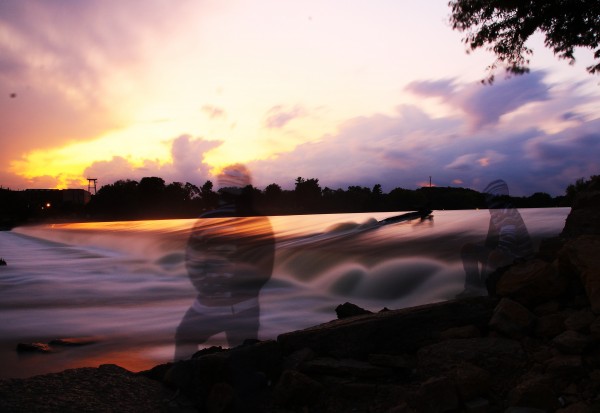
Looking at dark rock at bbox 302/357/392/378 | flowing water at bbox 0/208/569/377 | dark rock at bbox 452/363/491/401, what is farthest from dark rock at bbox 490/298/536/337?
flowing water at bbox 0/208/569/377

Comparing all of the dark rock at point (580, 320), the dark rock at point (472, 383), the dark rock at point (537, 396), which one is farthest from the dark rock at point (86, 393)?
the dark rock at point (580, 320)

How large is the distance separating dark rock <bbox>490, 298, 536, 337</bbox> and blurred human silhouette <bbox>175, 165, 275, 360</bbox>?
8.55ft

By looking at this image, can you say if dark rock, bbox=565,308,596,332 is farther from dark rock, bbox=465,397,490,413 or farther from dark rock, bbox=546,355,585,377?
dark rock, bbox=465,397,490,413

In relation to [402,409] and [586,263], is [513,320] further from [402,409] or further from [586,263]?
[402,409]

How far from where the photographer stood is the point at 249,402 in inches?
180

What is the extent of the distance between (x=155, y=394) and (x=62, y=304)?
1009 cm

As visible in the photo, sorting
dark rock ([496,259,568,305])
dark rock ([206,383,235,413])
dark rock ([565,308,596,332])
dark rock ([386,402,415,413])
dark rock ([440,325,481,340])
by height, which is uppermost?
dark rock ([496,259,568,305])

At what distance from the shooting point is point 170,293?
15047 millimetres

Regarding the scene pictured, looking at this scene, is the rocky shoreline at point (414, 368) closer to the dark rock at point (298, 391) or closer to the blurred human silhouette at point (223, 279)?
the dark rock at point (298, 391)

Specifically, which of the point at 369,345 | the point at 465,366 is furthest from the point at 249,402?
the point at 465,366

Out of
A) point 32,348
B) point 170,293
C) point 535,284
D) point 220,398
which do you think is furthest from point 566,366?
point 170,293

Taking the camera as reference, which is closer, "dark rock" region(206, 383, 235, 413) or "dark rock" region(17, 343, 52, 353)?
"dark rock" region(206, 383, 235, 413)

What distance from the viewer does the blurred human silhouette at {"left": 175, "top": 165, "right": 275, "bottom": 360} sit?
4406mm

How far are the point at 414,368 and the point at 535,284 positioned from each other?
1768mm
